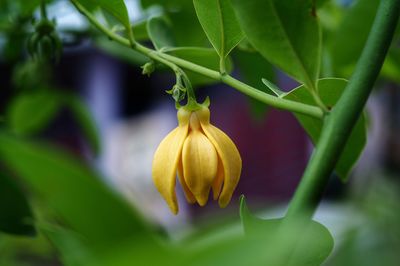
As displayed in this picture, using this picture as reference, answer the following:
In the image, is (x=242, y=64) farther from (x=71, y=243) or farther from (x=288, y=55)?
(x=71, y=243)

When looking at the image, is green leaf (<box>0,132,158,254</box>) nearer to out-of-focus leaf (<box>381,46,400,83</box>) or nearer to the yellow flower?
the yellow flower

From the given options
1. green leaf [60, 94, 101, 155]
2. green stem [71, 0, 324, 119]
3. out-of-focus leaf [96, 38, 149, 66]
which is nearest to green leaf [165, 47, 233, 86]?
green stem [71, 0, 324, 119]

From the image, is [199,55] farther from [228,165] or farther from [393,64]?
[393,64]

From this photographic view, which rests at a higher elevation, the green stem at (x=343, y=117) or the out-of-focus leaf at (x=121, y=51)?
the out-of-focus leaf at (x=121, y=51)

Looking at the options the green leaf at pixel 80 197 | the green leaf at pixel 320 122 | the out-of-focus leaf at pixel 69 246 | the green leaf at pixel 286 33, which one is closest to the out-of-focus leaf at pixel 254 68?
the green leaf at pixel 320 122

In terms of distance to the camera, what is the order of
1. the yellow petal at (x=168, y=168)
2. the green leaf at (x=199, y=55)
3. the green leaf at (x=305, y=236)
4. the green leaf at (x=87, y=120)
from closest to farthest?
the green leaf at (x=305, y=236) < the yellow petal at (x=168, y=168) < the green leaf at (x=199, y=55) < the green leaf at (x=87, y=120)

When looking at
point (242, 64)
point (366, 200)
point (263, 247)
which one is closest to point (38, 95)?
point (242, 64)

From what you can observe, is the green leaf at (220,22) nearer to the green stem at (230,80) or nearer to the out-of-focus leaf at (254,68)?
the green stem at (230,80)
